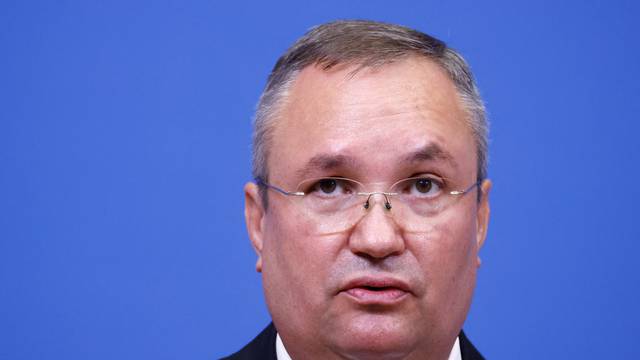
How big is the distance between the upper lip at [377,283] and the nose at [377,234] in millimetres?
55

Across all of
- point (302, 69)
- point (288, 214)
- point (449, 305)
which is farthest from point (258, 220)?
point (449, 305)

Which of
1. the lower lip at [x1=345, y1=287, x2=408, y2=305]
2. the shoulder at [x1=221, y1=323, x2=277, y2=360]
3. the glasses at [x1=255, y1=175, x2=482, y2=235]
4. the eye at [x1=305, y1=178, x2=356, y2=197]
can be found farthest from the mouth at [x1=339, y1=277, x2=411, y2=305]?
the shoulder at [x1=221, y1=323, x2=277, y2=360]

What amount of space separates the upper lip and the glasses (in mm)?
138

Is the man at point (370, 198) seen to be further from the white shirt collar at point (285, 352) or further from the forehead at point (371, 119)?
the white shirt collar at point (285, 352)

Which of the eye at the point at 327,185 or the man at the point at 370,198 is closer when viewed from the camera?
the man at the point at 370,198

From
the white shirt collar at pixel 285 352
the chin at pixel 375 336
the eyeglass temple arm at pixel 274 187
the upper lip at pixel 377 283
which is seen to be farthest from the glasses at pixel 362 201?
the white shirt collar at pixel 285 352

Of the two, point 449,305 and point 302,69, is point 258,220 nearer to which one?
point 302,69

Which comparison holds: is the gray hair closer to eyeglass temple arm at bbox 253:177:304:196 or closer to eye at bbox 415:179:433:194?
eyeglass temple arm at bbox 253:177:304:196

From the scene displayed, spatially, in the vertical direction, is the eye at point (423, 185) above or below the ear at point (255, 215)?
below

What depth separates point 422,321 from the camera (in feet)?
7.18

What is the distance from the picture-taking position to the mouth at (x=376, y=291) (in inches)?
83.0

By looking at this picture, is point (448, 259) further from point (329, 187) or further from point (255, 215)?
point (255, 215)

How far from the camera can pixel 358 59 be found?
2295 mm

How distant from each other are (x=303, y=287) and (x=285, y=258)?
10 centimetres
